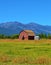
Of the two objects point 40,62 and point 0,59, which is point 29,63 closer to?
point 40,62

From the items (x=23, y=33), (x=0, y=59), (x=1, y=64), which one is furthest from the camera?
(x=23, y=33)

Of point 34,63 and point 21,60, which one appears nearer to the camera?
point 34,63

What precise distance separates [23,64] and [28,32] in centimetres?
9486

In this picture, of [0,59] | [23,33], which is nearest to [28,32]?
[23,33]

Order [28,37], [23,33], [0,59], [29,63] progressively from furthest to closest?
1. [23,33]
2. [28,37]
3. [0,59]
4. [29,63]

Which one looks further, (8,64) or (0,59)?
(0,59)

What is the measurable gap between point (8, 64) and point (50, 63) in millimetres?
3493

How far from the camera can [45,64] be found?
21.0m

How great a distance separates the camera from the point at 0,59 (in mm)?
24031

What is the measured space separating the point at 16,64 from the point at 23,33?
98.6 m

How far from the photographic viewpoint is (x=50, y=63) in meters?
21.5

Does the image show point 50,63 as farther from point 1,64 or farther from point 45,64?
point 1,64

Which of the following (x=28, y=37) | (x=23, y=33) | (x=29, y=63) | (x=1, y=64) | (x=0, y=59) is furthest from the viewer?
(x=23, y=33)

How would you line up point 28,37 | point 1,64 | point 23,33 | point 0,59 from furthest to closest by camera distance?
point 23,33 < point 28,37 < point 0,59 < point 1,64
